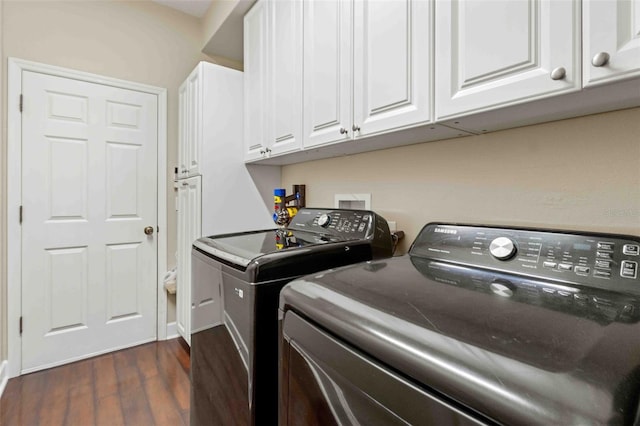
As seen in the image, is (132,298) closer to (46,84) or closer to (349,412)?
(46,84)

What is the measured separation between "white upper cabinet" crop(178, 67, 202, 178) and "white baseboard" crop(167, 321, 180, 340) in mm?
1311

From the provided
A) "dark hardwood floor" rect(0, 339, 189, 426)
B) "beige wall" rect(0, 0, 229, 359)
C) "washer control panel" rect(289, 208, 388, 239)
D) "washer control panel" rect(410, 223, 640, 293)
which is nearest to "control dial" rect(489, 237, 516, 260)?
"washer control panel" rect(410, 223, 640, 293)

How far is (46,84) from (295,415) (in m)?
2.77

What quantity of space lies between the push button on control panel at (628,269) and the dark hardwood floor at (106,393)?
2006mm

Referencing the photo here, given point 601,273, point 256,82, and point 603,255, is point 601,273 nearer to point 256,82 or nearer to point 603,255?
point 603,255

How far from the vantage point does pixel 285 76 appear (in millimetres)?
1689

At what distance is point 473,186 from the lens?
4.00ft

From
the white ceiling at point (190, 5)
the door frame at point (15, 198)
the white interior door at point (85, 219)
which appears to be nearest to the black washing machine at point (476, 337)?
the white interior door at point (85, 219)

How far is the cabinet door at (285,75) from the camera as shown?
1.59 metres

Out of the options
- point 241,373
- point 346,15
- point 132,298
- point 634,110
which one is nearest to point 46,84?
point 132,298

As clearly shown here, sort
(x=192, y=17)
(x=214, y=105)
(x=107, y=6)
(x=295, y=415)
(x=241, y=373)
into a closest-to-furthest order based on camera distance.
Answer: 1. (x=295, y=415)
2. (x=241, y=373)
3. (x=214, y=105)
4. (x=107, y=6)
5. (x=192, y=17)

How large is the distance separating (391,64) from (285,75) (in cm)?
76

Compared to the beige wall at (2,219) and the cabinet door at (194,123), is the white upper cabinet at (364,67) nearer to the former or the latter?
the cabinet door at (194,123)

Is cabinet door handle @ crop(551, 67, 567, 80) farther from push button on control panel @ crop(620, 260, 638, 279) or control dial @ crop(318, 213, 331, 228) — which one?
control dial @ crop(318, 213, 331, 228)
